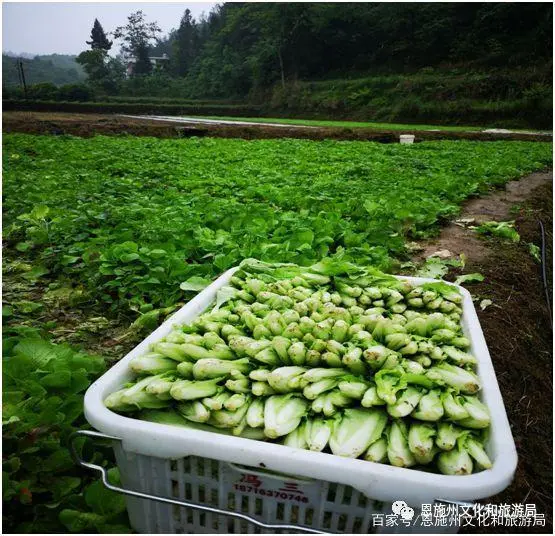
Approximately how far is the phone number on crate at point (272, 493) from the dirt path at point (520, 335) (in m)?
1.02

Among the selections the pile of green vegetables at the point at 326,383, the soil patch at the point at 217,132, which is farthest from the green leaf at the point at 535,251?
the soil patch at the point at 217,132

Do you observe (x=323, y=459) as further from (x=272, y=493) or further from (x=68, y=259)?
(x=68, y=259)

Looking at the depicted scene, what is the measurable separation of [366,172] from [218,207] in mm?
4977

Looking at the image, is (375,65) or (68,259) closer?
(68,259)

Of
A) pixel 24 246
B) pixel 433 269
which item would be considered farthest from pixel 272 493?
pixel 24 246

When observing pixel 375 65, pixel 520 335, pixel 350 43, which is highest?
pixel 350 43

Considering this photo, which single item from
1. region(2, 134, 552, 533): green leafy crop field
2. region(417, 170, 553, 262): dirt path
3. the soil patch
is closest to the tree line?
the soil patch

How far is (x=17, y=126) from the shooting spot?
67.9 feet

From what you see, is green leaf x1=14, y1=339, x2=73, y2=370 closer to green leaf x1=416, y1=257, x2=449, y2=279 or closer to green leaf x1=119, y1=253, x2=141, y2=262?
green leaf x1=119, y1=253, x2=141, y2=262

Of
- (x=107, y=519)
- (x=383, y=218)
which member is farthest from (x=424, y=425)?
(x=383, y=218)

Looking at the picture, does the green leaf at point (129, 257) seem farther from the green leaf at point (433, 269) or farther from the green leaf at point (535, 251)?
the green leaf at point (535, 251)

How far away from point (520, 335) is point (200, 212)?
3.86 meters

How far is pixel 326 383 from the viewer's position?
6.31 ft

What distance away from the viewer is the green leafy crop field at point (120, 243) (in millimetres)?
1925
